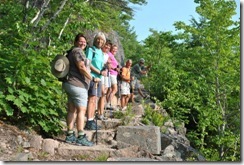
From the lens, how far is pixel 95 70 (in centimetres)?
482

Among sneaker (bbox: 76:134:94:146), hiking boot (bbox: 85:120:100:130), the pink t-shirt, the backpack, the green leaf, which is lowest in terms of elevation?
sneaker (bbox: 76:134:94:146)

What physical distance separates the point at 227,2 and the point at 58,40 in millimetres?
4439

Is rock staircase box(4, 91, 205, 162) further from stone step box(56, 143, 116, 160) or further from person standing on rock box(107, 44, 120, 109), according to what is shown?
person standing on rock box(107, 44, 120, 109)

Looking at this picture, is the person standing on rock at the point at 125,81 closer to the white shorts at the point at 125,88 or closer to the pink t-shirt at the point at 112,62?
the white shorts at the point at 125,88

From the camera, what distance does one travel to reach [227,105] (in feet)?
30.7

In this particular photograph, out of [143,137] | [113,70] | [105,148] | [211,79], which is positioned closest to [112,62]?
Result: [113,70]

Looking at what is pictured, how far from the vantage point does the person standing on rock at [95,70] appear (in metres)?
4.80

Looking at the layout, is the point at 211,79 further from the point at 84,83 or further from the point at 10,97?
the point at 10,97

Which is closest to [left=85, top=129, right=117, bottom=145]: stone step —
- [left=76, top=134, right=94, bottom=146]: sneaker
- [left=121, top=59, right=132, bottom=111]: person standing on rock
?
[left=76, top=134, right=94, bottom=146]: sneaker

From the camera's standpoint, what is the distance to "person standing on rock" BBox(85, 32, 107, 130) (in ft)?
15.7

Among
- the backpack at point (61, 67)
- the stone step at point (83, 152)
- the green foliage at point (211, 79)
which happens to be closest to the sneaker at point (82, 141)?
the stone step at point (83, 152)

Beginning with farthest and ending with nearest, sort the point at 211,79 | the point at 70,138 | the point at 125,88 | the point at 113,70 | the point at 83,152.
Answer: the point at 211,79
the point at 125,88
the point at 113,70
the point at 70,138
the point at 83,152

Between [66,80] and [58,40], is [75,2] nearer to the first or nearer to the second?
[58,40]

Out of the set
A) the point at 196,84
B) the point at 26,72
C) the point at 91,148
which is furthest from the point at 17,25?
the point at 196,84
